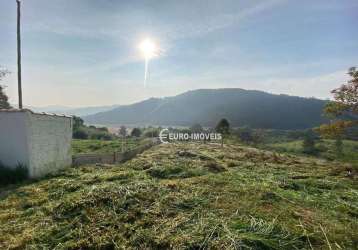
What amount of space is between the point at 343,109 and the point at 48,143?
10125mm

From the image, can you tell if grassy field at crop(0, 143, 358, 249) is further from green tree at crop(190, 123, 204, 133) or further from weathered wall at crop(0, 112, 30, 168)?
green tree at crop(190, 123, 204, 133)

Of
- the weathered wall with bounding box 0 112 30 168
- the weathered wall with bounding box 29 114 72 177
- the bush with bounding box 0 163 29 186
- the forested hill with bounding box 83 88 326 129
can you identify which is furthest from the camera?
the forested hill with bounding box 83 88 326 129

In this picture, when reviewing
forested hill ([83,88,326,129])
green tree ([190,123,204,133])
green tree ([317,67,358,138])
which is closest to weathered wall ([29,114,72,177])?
green tree ([317,67,358,138])

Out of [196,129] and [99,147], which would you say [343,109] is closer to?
[99,147]

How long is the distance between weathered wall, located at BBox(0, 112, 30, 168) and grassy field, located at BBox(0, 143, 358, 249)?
3.17ft

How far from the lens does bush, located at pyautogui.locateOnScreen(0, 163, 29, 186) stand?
6416 millimetres

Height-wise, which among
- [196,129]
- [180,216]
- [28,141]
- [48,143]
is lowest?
[196,129]

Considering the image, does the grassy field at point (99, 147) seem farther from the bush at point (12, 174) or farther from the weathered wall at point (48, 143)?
the bush at point (12, 174)

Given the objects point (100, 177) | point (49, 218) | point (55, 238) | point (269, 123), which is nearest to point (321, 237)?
point (55, 238)

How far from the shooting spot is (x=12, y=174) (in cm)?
655

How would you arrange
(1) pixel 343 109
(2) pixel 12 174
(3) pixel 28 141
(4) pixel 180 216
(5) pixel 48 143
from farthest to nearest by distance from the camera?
(1) pixel 343 109
(5) pixel 48 143
(3) pixel 28 141
(2) pixel 12 174
(4) pixel 180 216

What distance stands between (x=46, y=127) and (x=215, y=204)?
18.3 ft

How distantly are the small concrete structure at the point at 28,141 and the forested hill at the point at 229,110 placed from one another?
214 feet

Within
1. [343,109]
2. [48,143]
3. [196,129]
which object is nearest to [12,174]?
[48,143]
